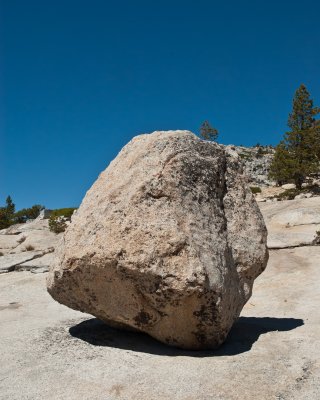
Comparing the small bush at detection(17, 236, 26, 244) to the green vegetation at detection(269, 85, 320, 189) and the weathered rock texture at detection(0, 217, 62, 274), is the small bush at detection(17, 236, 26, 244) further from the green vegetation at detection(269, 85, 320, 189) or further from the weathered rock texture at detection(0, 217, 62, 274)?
the green vegetation at detection(269, 85, 320, 189)

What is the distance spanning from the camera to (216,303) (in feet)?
25.3

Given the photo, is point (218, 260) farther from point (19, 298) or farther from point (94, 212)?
point (19, 298)

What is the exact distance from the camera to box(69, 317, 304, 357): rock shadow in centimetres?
816

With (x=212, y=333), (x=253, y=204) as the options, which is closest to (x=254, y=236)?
(x=253, y=204)

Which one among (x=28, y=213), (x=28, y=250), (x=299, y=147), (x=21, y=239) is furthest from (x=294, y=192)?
(x=28, y=213)

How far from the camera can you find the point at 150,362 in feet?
24.8

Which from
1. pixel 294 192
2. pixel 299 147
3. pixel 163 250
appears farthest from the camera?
pixel 299 147

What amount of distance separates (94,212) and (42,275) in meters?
12.1

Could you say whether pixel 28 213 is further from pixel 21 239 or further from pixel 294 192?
pixel 294 192

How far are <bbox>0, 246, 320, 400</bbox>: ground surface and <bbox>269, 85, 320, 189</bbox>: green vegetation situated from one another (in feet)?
141

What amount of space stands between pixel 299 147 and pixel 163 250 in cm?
5381

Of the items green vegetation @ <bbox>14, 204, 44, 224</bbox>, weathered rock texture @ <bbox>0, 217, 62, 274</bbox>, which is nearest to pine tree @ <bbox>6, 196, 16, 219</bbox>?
green vegetation @ <bbox>14, 204, 44, 224</bbox>

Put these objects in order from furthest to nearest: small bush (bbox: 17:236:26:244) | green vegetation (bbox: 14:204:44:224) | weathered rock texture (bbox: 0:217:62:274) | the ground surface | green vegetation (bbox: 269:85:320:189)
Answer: green vegetation (bbox: 14:204:44:224), green vegetation (bbox: 269:85:320:189), small bush (bbox: 17:236:26:244), weathered rock texture (bbox: 0:217:62:274), the ground surface

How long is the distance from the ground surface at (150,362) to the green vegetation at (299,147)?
42964mm
